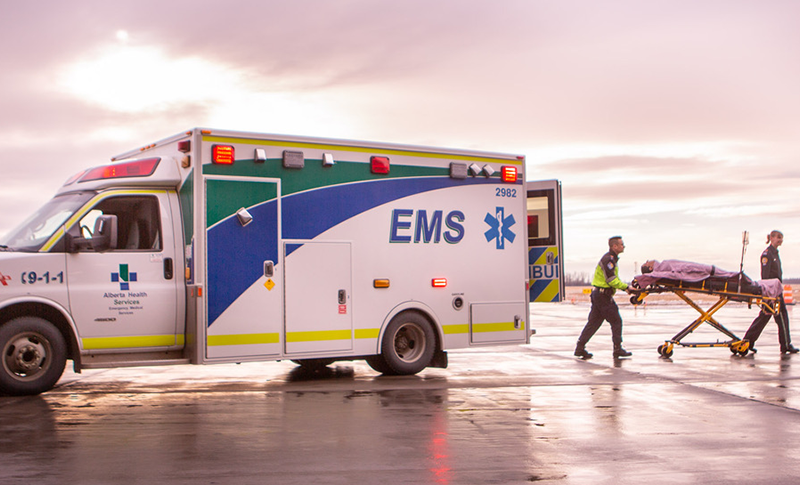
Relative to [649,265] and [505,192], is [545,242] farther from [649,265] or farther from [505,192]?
[649,265]

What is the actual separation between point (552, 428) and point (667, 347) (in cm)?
708

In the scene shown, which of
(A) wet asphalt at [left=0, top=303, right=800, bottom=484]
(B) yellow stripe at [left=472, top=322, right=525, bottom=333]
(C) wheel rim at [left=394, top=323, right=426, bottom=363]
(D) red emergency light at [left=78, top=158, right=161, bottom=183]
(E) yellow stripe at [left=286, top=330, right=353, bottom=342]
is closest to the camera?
(A) wet asphalt at [left=0, top=303, right=800, bottom=484]

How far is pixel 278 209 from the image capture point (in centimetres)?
1052

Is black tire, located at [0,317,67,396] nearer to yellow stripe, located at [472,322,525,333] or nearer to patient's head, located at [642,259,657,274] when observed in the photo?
yellow stripe, located at [472,322,525,333]

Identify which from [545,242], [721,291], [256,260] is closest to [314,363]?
[256,260]

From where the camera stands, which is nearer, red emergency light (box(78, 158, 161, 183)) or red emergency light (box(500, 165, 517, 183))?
red emergency light (box(78, 158, 161, 183))

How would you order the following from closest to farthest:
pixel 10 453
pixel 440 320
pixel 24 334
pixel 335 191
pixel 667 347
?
pixel 10 453 < pixel 24 334 < pixel 335 191 < pixel 440 320 < pixel 667 347

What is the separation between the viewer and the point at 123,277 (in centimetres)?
980

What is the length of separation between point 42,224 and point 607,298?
8.63 metres

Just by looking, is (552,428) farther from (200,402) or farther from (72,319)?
(72,319)

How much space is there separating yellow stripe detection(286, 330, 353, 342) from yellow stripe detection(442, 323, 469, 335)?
1466mm

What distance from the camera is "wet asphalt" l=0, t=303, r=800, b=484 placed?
19.9 feet

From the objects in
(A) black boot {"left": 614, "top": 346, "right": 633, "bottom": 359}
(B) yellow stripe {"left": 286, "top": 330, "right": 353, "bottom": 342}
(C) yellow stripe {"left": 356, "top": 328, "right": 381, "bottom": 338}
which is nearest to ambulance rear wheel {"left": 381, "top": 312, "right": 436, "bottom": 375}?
(C) yellow stripe {"left": 356, "top": 328, "right": 381, "bottom": 338}

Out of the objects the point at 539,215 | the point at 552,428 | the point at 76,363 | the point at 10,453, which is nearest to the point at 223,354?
the point at 76,363
